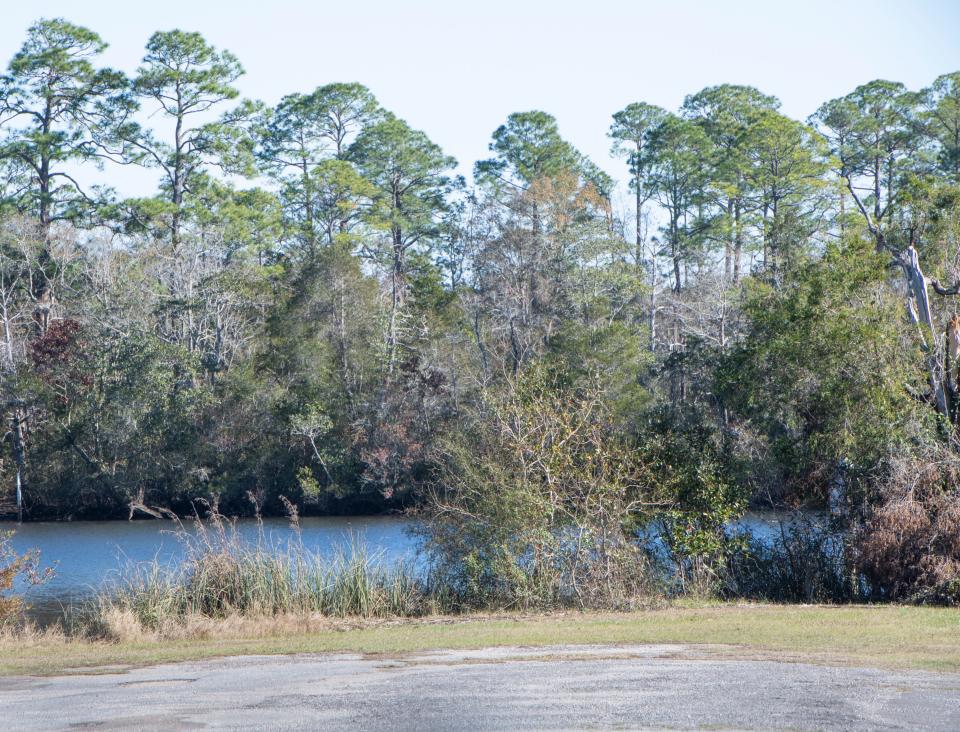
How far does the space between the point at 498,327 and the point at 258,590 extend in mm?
31542

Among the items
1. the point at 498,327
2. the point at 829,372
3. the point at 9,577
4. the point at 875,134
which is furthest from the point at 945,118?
the point at 9,577

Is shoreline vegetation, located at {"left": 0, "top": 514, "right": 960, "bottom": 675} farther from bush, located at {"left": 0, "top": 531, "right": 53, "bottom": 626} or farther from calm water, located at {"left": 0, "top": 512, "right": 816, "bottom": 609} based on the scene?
calm water, located at {"left": 0, "top": 512, "right": 816, "bottom": 609}

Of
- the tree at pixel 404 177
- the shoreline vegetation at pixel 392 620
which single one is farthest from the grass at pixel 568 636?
the tree at pixel 404 177

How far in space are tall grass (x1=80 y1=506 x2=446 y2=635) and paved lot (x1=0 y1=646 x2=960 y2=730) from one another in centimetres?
502

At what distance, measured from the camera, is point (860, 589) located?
2150cm

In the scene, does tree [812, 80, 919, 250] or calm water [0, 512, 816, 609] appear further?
tree [812, 80, 919, 250]

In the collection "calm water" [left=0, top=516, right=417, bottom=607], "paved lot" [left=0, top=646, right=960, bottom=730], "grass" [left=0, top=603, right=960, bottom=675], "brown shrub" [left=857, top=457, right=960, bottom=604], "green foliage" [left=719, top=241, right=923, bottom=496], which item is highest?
"green foliage" [left=719, top=241, right=923, bottom=496]

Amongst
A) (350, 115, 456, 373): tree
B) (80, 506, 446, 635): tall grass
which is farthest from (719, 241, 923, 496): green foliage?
(350, 115, 456, 373): tree

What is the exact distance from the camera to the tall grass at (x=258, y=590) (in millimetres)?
19750

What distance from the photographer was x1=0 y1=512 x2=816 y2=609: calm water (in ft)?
86.9

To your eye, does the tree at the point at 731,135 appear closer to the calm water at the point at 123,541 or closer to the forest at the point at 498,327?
the forest at the point at 498,327

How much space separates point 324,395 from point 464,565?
1189 inches

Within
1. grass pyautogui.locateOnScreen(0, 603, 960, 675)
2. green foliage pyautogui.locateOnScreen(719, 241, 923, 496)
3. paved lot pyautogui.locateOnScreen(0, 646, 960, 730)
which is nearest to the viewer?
paved lot pyautogui.locateOnScreen(0, 646, 960, 730)

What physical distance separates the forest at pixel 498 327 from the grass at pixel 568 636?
241cm
